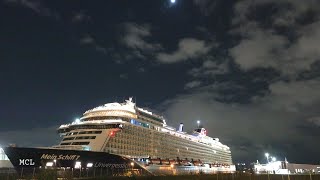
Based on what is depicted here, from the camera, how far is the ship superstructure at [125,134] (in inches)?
2822

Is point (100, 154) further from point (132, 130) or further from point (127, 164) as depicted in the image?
point (132, 130)

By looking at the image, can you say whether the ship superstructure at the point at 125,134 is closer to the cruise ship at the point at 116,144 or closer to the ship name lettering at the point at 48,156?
the cruise ship at the point at 116,144

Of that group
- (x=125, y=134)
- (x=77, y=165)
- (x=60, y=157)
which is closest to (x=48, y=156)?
(x=60, y=157)

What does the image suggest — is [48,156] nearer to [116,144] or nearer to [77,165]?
[77,165]

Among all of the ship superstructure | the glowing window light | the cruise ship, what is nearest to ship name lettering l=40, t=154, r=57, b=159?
the cruise ship

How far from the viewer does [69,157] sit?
61.6m

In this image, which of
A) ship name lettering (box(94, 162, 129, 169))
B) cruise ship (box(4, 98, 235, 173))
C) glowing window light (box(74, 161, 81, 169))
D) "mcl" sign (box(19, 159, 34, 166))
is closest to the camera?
"mcl" sign (box(19, 159, 34, 166))

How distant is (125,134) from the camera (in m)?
78.9

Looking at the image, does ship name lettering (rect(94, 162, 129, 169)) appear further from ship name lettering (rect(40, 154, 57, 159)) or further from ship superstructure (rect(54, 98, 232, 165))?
ship name lettering (rect(40, 154, 57, 159))

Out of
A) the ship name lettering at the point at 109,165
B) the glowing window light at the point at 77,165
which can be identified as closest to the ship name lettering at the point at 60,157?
the glowing window light at the point at 77,165

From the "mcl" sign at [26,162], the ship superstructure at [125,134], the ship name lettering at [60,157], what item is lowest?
the "mcl" sign at [26,162]

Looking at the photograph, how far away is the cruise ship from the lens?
60.4 meters

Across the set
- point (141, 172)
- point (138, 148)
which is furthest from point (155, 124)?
point (141, 172)

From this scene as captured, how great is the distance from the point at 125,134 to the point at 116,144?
5.03 metres
